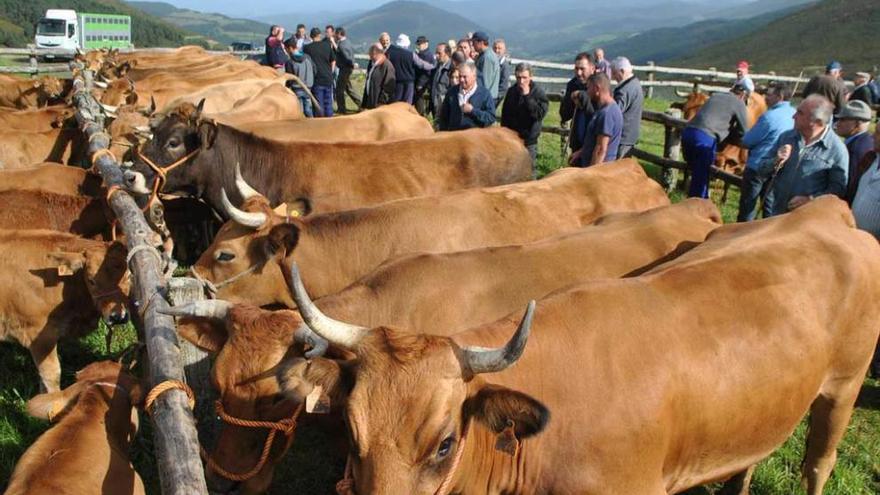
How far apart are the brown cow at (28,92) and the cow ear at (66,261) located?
33.9 ft

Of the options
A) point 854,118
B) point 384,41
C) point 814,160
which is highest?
point 384,41

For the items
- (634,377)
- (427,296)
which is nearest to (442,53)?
(427,296)

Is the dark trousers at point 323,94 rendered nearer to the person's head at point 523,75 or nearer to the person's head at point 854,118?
the person's head at point 523,75

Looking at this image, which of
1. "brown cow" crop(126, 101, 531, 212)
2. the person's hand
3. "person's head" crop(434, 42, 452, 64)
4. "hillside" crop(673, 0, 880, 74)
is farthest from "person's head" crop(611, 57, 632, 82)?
"hillside" crop(673, 0, 880, 74)

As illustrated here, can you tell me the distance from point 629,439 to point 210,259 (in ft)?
11.9

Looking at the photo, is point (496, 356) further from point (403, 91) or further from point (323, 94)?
point (323, 94)

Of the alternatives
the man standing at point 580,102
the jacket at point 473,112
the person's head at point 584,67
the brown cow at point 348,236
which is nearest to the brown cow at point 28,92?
the jacket at point 473,112

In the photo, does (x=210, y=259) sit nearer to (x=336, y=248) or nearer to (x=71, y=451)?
(x=336, y=248)

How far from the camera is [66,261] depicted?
5488 mm

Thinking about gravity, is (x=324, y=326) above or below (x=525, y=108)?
below

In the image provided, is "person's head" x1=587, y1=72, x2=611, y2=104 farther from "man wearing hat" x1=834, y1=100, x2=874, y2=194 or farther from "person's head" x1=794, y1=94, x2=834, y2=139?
"man wearing hat" x1=834, y1=100, x2=874, y2=194

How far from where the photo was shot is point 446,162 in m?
7.92

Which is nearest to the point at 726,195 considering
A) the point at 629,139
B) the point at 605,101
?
the point at 629,139

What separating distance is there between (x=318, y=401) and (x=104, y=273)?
131 inches
